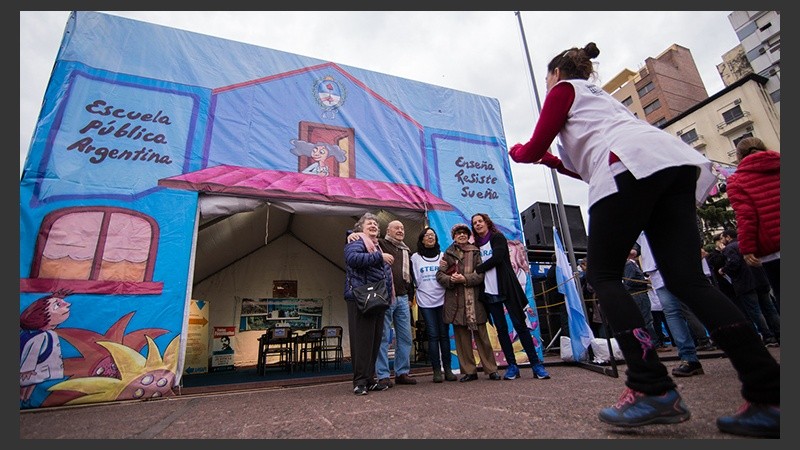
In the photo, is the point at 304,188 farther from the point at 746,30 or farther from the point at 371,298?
the point at 746,30

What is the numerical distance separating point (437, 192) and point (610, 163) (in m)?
3.95

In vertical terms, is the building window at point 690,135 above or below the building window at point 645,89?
below

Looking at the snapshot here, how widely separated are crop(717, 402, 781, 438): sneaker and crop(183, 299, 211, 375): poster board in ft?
25.1

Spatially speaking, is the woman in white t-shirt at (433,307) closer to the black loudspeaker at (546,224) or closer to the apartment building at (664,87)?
the black loudspeaker at (546,224)

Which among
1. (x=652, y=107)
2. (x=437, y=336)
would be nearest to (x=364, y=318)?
Answer: (x=437, y=336)

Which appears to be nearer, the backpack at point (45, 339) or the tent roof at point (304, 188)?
the backpack at point (45, 339)

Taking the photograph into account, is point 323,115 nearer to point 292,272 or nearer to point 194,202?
point 194,202

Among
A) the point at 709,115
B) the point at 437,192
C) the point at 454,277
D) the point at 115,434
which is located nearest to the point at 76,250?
the point at 115,434

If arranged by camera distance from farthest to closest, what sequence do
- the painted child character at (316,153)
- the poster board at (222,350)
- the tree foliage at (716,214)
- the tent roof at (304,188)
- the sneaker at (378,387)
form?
the tree foliage at (716,214), the poster board at (222,350), the painted child character at (316,153), the tent roof at (304,188), the sneaker at (378,387)

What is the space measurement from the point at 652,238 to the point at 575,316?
10.5 feet

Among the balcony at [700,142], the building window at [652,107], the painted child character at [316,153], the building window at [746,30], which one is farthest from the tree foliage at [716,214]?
the building window at [746,30]

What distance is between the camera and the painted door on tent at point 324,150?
4762 mm

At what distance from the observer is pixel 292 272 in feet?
30.1

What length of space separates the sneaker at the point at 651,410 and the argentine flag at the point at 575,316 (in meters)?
3.09
